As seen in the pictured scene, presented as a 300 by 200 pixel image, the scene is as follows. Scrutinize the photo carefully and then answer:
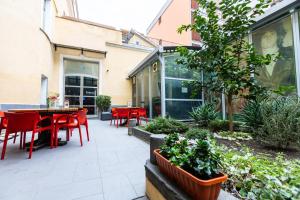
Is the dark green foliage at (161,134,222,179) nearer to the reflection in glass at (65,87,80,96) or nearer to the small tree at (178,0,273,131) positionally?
the small tree at (178,0,273,131)

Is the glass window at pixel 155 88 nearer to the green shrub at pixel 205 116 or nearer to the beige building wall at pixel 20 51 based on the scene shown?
the green shrub at pixel 205 116

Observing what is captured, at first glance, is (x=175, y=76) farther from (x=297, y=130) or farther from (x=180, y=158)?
(x=180, y=158)

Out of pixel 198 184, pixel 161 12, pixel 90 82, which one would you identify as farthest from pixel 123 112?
pixel 161 12

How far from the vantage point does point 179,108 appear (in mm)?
5941

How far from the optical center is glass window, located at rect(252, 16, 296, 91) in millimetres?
3591

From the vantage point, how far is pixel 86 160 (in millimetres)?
2453

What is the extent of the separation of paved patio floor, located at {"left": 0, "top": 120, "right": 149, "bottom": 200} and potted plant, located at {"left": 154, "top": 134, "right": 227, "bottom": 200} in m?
0.63

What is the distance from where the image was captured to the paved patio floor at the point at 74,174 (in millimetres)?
1537

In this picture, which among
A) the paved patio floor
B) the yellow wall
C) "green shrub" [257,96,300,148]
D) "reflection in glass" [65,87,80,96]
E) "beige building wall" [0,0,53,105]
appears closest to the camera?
the paved patio floor

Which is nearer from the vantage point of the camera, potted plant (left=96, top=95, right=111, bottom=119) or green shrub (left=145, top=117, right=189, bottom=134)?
green shrub (left=145, top=117, right=189, bottom=134)

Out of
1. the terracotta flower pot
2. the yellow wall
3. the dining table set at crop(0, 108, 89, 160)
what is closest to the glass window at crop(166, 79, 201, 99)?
the dining table set at crop(0, 108, 89, 160)

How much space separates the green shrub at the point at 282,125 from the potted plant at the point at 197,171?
179 centimetres

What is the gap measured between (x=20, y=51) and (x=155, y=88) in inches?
184

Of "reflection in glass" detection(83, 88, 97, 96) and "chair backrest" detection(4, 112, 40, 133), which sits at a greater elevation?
"reflection in glass" detection(83, 88, 97, 96)
